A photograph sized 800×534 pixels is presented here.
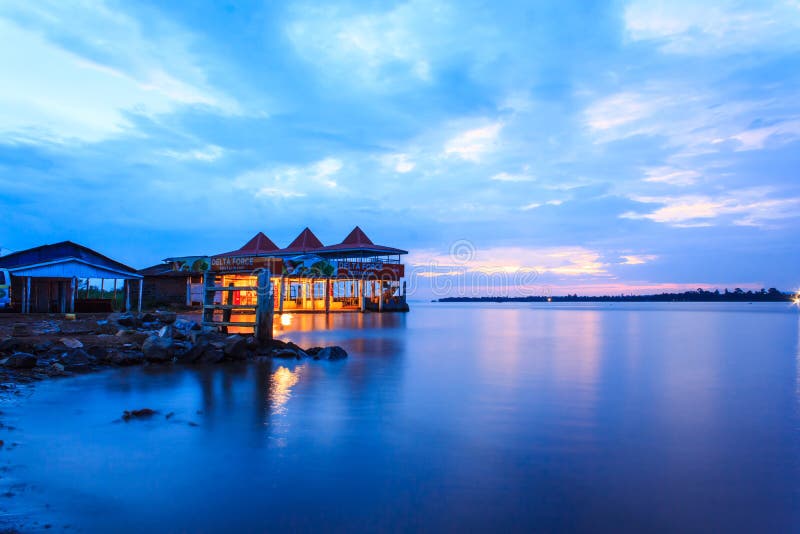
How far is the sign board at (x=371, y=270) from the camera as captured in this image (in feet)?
153

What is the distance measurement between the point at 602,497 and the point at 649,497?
487 millimetres

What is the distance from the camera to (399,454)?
21.8 feet

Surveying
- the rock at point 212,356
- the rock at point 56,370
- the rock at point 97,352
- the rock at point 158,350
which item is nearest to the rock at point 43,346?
Answer: the rock at point 97,352

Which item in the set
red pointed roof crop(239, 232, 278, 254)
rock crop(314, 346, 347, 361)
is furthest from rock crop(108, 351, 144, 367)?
red pointed roof crop(239, 232, 278, 254)

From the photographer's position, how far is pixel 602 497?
17.1 ft

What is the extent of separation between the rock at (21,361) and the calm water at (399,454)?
3.81 feet

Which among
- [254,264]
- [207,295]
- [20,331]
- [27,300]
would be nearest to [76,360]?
[20,331]

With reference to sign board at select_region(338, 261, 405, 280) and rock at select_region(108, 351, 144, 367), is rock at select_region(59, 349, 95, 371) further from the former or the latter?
sign board at select_region(338, 261, 405, 280)

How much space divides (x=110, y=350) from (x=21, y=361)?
95.8 inches

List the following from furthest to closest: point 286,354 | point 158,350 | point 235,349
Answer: point 286,354 → point 235,349 → point 158,350

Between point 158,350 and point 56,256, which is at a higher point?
point 56,256

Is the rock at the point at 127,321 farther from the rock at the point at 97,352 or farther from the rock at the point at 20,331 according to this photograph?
the rock at the point at 97,352

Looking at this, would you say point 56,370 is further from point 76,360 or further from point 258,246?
point 258,246

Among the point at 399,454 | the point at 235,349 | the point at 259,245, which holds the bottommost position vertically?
the point at 399,454
